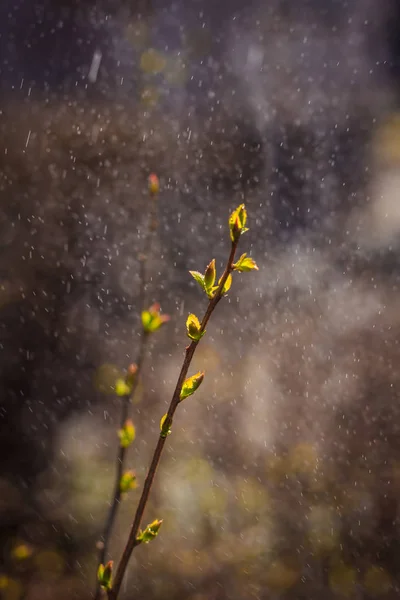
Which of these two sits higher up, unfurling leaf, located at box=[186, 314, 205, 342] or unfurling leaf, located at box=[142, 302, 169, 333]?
unfurling leaf, located at box=[142, 302, 169, 333]

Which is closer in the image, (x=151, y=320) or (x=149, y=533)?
(x=149, y=533)

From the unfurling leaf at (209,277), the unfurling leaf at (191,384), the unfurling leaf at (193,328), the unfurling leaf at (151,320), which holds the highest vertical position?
the unfurling leaf at (151,320)

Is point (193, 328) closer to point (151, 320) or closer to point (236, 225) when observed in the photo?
point (236, 225)

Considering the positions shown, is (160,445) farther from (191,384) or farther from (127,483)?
(127,483)

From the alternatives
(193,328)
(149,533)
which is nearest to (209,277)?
(193,328)

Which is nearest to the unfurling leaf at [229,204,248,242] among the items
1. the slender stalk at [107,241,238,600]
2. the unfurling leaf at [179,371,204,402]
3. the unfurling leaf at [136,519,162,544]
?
the slender stalk at [107,241,238,600]

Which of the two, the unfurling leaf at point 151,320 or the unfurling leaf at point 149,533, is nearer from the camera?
the unfurling leaf at point 149,533

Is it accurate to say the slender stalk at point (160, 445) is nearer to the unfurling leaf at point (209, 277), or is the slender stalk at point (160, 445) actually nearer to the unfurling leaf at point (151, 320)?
the unfurling leaf at point (209, 277)

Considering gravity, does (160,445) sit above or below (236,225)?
below

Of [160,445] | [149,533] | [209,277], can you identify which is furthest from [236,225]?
[149,533]

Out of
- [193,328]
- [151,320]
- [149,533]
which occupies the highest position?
[151,320]

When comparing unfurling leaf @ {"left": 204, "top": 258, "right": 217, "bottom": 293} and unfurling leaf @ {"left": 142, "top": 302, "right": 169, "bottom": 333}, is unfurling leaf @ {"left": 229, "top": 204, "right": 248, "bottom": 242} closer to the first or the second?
unfurling leaf @ {"left": 204, "top": 258, "right": 217, "bottom": 293}

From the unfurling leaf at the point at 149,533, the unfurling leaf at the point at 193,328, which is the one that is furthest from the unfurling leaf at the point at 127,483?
the unfurling leaf at the point at 193,328
